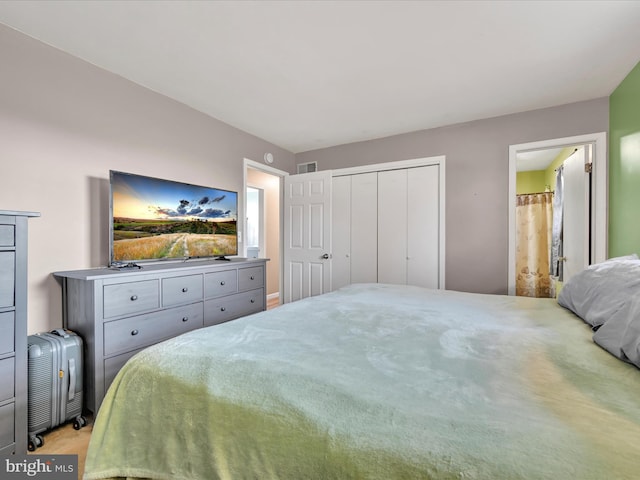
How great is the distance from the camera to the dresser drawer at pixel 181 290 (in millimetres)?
2234

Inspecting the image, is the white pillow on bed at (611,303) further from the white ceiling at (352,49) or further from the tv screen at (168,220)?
the tv screen at (168,220)

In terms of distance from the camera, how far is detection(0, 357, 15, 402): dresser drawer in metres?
1.47

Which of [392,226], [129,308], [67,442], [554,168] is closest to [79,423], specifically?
[67,442]

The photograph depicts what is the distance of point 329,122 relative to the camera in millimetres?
3385

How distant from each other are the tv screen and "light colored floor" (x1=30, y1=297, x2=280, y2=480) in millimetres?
1079

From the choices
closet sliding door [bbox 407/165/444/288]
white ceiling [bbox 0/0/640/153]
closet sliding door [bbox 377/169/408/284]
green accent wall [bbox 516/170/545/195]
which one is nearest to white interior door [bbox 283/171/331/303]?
closet sliding door [bbox 377/169/408/284]

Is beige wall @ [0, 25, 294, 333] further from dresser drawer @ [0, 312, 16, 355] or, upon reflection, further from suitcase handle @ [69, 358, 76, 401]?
dresser drawer @ [0, 312, 16, 355]

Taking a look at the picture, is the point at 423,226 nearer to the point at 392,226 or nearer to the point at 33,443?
the point at 392,226

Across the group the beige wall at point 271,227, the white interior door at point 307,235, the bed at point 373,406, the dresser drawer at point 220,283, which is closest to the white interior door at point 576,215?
the bed at point 373,406

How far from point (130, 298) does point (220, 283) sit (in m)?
0.78

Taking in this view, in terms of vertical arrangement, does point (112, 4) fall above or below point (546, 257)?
above

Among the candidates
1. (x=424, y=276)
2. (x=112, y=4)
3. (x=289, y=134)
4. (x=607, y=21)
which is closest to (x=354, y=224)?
(x=424, y=276)

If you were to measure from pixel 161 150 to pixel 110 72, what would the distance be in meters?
0.66

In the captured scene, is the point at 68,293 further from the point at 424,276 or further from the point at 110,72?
the point at 424,276
